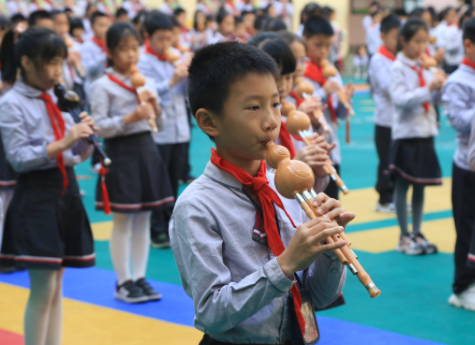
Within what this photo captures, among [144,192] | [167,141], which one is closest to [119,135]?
[144,192]

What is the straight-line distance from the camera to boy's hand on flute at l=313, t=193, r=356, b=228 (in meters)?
1.64

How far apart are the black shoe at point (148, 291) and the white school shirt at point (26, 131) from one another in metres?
1.17

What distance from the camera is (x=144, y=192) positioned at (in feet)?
14.1

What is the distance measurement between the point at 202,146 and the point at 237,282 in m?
8.82

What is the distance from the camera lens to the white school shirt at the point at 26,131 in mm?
3125

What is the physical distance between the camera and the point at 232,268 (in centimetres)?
179

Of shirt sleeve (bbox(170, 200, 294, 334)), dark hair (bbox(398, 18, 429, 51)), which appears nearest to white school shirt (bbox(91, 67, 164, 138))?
dark hair (bbox(398, 18, 429, 51))

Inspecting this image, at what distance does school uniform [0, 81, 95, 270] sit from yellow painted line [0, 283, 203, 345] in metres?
0.58

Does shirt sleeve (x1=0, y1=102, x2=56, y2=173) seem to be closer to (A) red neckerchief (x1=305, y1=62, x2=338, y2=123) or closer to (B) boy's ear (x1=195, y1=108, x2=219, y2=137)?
(B) boy's ear (x1=195, y1=108, x2=219, y2=137)

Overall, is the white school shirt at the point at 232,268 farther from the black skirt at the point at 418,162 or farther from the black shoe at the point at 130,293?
the black skirt at the point at 418,162

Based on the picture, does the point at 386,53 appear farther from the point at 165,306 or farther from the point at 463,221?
the point at 165,306

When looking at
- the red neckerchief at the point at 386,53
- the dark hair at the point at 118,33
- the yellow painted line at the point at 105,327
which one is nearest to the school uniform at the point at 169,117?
the dark hair at the point at 118,33

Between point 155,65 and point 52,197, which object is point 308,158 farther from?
point 155,65

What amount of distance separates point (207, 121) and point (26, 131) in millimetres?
1666
